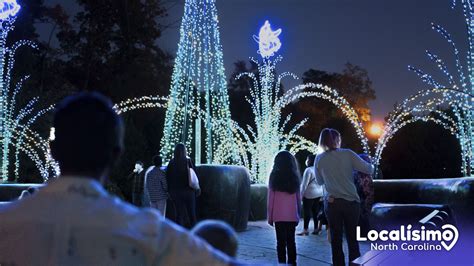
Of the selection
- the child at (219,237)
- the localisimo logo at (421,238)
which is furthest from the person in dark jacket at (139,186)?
the child at (219,237)

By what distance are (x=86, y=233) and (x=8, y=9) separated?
16.0m

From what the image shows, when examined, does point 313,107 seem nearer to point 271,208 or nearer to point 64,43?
point 64,43

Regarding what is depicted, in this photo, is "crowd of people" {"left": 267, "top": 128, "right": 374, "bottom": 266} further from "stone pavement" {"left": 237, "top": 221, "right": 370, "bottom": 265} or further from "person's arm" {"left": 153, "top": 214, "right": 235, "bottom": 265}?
"person's arm" {"left": 153, "top": 214, "right": 235, "bottom": 265}

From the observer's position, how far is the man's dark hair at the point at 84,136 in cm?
141

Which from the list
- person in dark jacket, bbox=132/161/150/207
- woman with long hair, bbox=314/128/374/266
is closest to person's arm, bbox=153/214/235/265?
woman with long hair, bbox=314/128/374/266

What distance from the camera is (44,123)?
23562mm

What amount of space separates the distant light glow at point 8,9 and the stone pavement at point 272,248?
9646 millimetres

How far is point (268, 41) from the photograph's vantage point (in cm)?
1708

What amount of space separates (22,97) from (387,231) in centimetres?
2220

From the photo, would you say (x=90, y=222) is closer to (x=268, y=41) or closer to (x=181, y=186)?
(x=181, y=186)

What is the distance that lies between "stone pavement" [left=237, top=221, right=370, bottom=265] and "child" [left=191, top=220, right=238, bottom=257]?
515 centimetres

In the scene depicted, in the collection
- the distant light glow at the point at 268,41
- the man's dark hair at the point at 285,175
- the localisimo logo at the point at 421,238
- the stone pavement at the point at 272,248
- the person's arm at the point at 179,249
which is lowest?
the stone pavement at the point at 272,248

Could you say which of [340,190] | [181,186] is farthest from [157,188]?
[340,190]

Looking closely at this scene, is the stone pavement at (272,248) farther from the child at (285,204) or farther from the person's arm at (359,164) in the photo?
the person's arm at (359,164)
